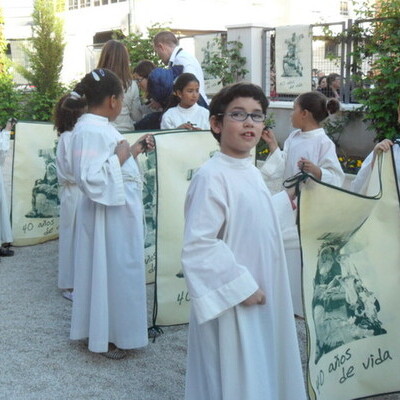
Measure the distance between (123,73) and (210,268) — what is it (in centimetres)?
383

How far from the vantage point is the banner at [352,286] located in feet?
10.7

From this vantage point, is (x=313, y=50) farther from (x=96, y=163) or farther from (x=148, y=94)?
(x=96, y=163)

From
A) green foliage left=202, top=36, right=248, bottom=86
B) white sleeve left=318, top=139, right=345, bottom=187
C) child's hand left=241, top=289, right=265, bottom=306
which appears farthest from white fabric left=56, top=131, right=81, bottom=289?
green foliage left=202, top=36, right=248, bottom=86

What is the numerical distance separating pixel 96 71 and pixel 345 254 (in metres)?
2.05

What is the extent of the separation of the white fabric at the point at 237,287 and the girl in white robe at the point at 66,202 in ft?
10.0

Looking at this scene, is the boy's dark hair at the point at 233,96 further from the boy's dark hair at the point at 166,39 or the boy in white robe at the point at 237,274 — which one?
the boy's dark hair at the point at 166,39

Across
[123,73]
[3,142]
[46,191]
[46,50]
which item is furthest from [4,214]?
[46,50]

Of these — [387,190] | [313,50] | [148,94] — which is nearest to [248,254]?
[387,190]

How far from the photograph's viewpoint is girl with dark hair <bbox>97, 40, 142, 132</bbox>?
Answer: 6293 mm

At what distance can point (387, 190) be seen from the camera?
3732mm

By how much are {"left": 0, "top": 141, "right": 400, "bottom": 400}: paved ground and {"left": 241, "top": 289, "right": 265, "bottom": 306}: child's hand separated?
1312 mm

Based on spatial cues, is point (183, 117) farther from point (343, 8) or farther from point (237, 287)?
point (343, 8)

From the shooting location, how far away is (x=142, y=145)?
14.8 feet

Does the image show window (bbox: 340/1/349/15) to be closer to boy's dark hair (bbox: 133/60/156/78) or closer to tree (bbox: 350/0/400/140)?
tree (bbox: 350/0/400/140)
